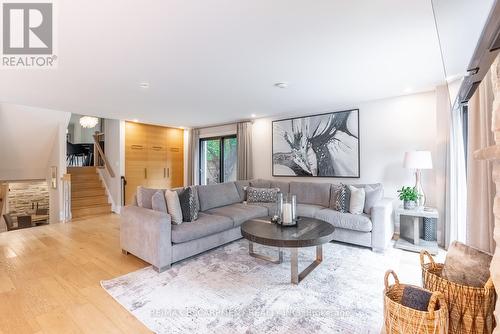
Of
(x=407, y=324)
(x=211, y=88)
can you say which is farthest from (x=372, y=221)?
(x=211, y=88)

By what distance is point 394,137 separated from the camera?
13.0 feet

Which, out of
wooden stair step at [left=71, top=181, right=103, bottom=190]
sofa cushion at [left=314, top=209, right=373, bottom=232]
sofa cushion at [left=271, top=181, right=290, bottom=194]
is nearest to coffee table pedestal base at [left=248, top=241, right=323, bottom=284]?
sofa cushion at [left=314, top=209, right=373, bottom=232]

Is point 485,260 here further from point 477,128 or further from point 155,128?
point 155,128

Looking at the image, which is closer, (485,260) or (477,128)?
(485,260)

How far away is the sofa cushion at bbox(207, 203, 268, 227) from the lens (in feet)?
11.7

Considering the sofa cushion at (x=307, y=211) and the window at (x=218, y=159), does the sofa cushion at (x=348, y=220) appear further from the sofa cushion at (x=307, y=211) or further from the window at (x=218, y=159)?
the window at (x=218, y=159)

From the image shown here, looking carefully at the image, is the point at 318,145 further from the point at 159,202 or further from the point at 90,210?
the point at 90,210

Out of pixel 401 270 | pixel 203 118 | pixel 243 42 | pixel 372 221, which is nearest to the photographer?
pixel 243 42

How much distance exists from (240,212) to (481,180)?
9.22 feet

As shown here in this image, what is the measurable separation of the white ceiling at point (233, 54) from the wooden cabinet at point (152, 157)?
2044 mm

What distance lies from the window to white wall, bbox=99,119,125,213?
2.10m

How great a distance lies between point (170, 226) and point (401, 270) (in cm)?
268

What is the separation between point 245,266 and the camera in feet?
9.11

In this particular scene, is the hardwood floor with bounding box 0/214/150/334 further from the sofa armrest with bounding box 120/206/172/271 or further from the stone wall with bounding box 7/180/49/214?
the stone wall with bounding box 7/180/49/214
